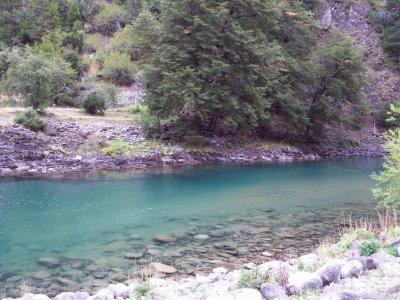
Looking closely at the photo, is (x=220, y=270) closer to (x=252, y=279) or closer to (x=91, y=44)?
(x=252, y=279)

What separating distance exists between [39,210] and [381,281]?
12079 mm

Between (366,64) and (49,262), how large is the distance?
162ft

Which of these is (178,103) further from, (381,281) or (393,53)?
(393,53)

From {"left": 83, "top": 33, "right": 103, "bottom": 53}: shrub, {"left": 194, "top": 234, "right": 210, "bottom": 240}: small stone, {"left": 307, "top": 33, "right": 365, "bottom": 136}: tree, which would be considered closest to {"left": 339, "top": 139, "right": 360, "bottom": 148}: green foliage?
{"left": 307, "top": 33, "right": 365, "bottom": 136}: tree

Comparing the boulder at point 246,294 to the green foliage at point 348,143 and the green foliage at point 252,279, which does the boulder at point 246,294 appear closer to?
the green foliage at point 252,279

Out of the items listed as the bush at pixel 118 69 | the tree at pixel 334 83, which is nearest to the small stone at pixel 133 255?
the tree at pixel 334 83

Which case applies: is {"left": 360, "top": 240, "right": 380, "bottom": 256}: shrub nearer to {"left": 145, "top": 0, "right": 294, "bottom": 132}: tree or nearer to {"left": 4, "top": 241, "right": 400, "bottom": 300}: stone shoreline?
{"left": 4, "top": 241, "right": 400, "bottom": 300}: stone shoreline

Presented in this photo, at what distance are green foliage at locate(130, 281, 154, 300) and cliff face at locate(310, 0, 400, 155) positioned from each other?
111ft

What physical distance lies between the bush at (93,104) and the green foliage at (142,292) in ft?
85.3

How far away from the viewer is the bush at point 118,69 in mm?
44938

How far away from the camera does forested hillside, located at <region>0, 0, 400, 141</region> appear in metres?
27.8

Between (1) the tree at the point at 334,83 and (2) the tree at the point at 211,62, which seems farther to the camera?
(1) the tree at the point at 334,83

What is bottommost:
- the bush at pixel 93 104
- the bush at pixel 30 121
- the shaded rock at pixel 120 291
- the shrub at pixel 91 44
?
the shaded rock at pixel 120 291

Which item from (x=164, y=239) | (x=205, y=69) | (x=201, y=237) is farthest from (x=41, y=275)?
(x=205, y=69)
